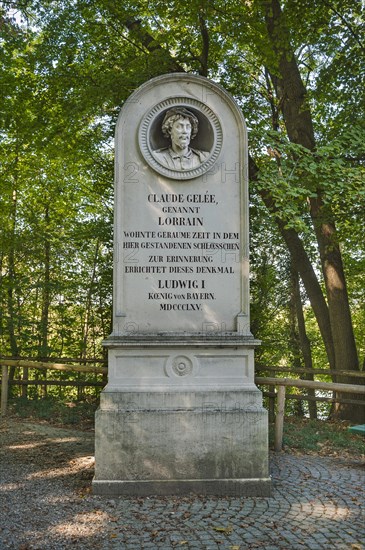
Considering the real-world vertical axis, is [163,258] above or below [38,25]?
below

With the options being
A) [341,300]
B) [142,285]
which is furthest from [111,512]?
[341,300]

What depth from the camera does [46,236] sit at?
12906 millimetres

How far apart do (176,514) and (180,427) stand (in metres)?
0.91

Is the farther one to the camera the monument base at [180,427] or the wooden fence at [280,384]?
the wooden fence at [280,384]

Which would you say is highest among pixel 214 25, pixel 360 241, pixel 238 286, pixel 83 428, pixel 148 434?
pixel 214 25

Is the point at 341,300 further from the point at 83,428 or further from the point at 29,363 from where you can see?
the point at 29,363

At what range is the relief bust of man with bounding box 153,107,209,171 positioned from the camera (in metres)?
5.87

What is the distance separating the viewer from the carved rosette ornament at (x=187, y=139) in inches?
230

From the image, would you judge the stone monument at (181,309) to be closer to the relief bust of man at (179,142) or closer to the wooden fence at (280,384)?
the relief bust of man at (179,142)

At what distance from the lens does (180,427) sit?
5387 millimetres

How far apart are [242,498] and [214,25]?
29.0 feet

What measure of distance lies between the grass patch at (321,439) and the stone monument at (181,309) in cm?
237

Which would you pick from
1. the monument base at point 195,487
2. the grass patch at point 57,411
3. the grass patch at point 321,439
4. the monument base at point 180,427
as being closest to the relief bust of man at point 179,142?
the monument base at point 180,427

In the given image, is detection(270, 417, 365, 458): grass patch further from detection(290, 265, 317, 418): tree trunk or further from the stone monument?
detection(290, 265, 317, 418): tree trunk
